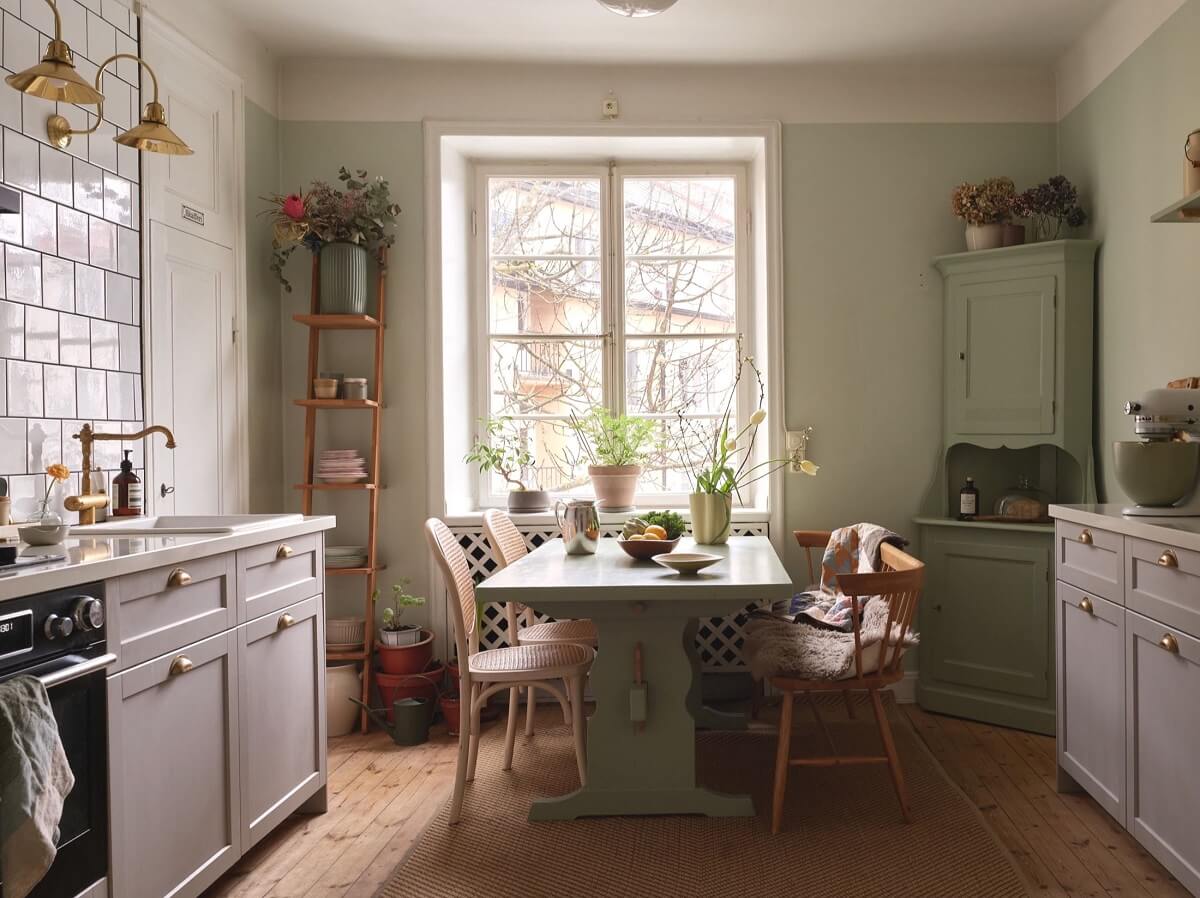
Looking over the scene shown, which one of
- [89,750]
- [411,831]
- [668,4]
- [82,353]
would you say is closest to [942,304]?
[668,4]

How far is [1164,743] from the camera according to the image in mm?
2205

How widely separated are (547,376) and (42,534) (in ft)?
8.48

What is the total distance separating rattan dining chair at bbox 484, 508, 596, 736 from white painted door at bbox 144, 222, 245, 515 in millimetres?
1018

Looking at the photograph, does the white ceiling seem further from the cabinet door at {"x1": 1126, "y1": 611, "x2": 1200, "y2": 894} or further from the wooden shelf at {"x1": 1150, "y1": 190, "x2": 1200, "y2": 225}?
the cabinet door at {"x1": 1126, "y1": 611, "x2": 1200, "y2": 894}

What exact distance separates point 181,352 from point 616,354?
1.88 meters

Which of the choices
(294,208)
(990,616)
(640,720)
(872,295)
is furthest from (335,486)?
(990,616)

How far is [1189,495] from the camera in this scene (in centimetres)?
254

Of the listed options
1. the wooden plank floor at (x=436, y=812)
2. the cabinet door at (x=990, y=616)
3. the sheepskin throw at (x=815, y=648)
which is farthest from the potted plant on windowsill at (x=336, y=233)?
the cabinet door at (x=990, y=616)

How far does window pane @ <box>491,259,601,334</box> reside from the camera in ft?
14.1

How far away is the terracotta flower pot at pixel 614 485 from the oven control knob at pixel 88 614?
94.3 inches

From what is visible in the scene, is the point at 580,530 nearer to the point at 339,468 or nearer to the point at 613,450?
the point at 613,450

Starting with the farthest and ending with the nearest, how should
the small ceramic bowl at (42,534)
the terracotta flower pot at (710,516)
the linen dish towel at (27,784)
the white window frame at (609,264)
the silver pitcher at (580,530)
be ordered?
the white window frame at (609,264), the terracotta flower pot at (710,516), the silver pitcher at (580,530), the small ceramic bowl at (42,534), the linen dish towel at (27,784)

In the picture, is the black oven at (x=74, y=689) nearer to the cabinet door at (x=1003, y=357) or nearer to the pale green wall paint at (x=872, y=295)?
the pale green wall paint at (x=872, y=295)

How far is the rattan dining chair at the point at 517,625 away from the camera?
10.5ft
